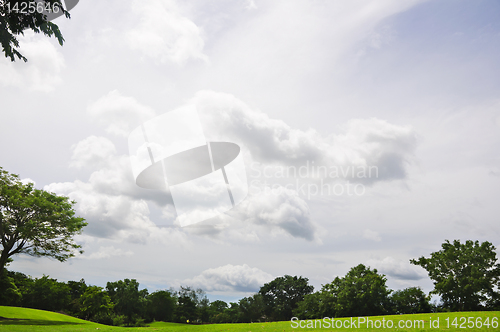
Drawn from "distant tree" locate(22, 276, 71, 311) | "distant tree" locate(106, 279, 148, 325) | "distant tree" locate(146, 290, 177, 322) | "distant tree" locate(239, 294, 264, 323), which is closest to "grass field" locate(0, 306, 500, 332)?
"distant tree" locate(22, 276, 71, 311)

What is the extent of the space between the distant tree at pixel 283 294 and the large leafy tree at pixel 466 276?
4557 cm

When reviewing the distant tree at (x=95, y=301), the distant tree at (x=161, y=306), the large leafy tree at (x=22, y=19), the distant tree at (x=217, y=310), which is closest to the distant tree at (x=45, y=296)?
the distant tree at (x=95, y=301)

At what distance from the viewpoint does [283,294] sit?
87625 millimetres

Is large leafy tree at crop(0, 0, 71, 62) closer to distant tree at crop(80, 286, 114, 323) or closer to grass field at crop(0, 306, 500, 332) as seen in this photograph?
grass field at crop(0, 306, 500, 332)

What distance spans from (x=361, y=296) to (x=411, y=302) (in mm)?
9010

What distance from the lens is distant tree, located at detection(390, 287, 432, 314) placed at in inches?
1940

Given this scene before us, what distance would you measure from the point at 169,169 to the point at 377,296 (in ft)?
156

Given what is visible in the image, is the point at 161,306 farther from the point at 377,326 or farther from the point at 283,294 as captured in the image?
the point at 377,326

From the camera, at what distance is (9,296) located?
40188 mm

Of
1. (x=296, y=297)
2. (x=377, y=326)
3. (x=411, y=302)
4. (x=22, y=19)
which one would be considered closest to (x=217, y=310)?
(x=296, y=297)

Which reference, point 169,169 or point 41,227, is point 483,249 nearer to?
point 169,169

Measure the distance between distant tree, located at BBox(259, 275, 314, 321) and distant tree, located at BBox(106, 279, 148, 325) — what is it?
3442 cm

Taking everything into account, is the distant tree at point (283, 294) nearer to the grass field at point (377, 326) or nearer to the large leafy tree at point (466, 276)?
the large leafy tree at point (466, 276)

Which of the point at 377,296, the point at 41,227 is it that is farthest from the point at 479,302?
the point at 41,227
